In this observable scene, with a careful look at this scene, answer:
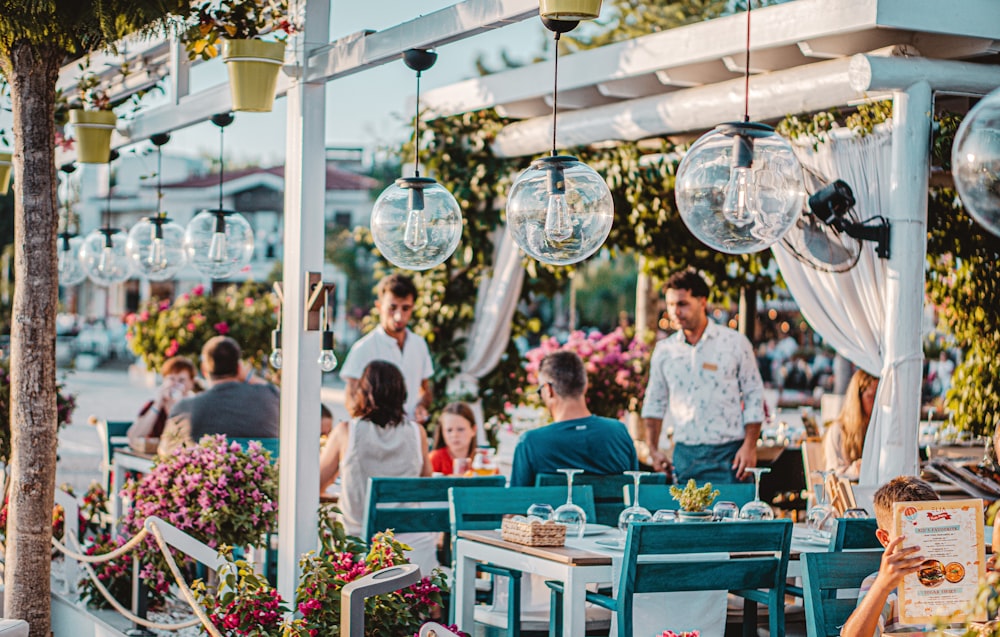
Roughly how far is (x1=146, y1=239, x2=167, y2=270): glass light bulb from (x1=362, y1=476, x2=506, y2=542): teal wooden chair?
278cm

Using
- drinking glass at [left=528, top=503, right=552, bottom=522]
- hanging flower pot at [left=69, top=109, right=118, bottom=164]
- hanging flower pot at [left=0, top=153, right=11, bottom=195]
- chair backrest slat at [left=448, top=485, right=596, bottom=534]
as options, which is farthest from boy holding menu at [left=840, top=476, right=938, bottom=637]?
hanging flower pot at [left=0, top=153, right=11, bottom=195]

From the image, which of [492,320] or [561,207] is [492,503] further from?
[492,320]

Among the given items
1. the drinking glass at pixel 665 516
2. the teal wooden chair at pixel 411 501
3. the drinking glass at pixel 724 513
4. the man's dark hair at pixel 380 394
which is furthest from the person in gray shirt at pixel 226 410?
the drinking glass at pixel 724 513

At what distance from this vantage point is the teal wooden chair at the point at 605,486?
19.1ft

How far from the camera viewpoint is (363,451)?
608cm

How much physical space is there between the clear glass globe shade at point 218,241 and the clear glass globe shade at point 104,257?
45.6 inches

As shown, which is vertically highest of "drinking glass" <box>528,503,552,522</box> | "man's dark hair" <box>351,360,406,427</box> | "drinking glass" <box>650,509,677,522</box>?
"man's dark hair" <box>351,360,406,427</box>

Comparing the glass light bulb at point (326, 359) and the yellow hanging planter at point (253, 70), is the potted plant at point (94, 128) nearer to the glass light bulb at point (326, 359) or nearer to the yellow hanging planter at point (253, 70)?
the yellow hanging planter at point (253, 70)

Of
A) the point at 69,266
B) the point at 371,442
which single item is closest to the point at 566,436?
the point at 371,442

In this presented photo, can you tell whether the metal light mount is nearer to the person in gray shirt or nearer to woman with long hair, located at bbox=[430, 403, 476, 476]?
woman with long hair, located at bbox=[430, 403, 476, 476]

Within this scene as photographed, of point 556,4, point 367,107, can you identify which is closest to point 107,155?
point 556,4

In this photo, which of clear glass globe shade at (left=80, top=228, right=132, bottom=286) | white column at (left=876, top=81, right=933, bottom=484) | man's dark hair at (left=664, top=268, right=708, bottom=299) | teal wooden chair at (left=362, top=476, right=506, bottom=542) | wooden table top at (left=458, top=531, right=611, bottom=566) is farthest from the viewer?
clear glass globe shade at (left=80, top=228, right=132, bottom=286)

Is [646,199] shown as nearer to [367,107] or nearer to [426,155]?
[426,155]

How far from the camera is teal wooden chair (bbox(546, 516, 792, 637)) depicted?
14.2 ft
